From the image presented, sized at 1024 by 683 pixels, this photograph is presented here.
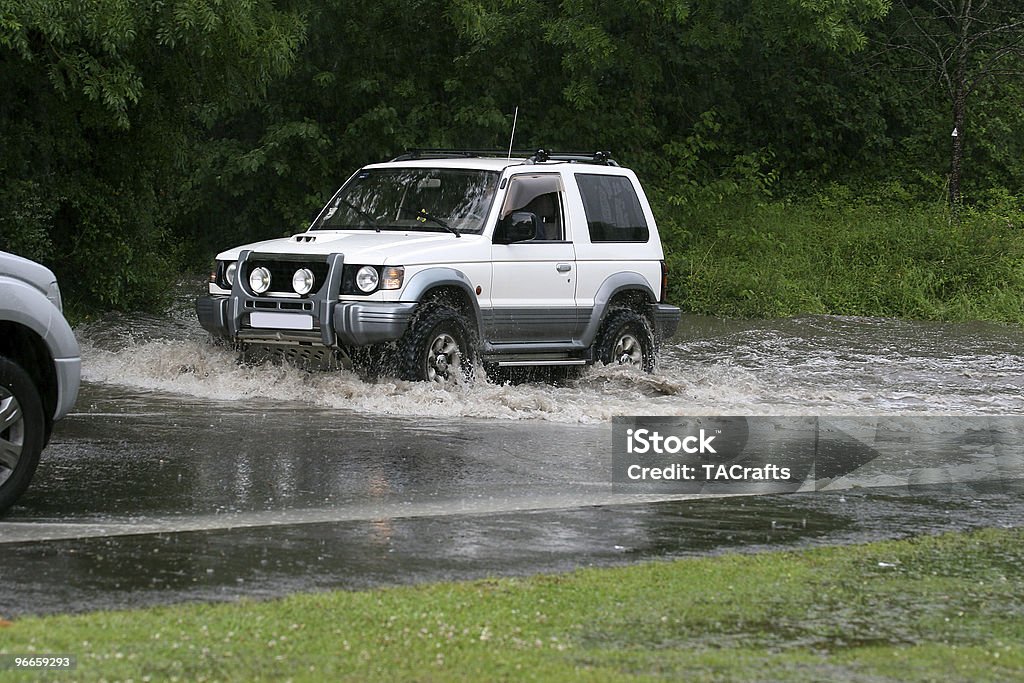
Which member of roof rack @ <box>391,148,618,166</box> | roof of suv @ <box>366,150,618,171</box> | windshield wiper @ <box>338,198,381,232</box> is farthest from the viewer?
roof rack @ <box>391,148,618,166</box>

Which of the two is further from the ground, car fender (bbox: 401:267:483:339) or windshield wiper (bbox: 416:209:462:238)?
windshield wiper (bbox: 416:209:462:238)

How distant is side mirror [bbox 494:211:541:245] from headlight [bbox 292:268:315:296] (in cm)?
171

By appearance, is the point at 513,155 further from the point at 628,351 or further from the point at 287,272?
the point at 287,272

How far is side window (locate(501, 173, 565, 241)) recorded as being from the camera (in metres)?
13.0

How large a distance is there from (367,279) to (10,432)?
462cm

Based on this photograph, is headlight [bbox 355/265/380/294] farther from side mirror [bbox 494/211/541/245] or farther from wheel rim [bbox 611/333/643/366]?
wheel rim [bbox 611/333/643/366]

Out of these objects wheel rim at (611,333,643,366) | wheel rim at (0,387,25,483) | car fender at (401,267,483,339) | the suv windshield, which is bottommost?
wheel rim at (611,333,643,366)

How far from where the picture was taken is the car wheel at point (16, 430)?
719 centimetres

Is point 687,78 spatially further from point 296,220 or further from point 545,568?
point 545,568

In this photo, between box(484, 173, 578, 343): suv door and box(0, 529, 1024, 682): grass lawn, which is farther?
box(484, 173, 578, 343): suv door

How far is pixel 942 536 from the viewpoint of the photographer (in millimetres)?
7324

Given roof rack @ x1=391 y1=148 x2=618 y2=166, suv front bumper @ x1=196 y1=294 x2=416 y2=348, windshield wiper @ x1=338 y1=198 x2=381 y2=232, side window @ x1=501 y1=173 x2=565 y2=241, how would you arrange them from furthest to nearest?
roof rack @ x1=391 y1=148 x2=618 y2=166 → side window @ x1=501 y1=173 x2=565 y2=241 → windshield wiper @ x1=338 y1=198 x2=381 y2=232 → suv front bumper @ x1=196 y1=294 x2=416 y2=348

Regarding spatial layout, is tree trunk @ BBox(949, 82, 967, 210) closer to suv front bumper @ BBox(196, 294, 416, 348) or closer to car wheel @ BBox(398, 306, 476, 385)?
car wheel @ BBox(398, 306, 476, 385)

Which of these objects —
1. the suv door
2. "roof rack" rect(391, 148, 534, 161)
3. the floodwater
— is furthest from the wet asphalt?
"roof rack" rect(391, 148, 534, 161)
